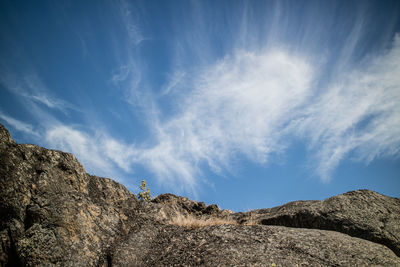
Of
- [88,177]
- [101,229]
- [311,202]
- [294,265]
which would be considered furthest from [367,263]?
[88,177]

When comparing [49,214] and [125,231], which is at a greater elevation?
[125,231]

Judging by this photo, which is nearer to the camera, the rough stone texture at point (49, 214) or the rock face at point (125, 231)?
the rough stone texture at point (49, 214)

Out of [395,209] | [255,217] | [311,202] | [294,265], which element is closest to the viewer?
[294,265]

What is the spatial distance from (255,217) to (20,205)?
32.6 ft

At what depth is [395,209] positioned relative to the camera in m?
10.0

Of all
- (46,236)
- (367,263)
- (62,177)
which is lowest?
(46,236)

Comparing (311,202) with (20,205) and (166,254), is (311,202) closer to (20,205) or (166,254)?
(166,254)

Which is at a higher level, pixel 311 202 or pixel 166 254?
pixel 311 202

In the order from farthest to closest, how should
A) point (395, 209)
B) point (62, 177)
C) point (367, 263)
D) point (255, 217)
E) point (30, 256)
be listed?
point (255, 217)
point (395, 209)
point (62, 177)
point (367, 263)
point (30, 256)

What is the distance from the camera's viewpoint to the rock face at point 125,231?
586cm

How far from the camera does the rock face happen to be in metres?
5.86

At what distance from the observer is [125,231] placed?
25.8 ft

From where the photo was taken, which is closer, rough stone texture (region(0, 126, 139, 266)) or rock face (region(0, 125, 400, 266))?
rough stone texture (region(0, 126, 139, 266))

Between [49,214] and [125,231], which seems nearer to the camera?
[49,214]
